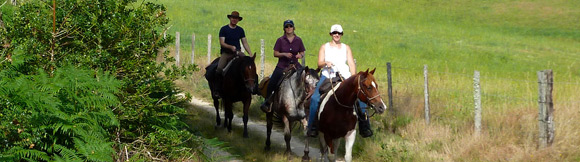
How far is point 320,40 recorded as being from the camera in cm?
4159

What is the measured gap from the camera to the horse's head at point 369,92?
8352mm

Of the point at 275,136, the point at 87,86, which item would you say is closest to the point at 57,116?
the point at 87,86

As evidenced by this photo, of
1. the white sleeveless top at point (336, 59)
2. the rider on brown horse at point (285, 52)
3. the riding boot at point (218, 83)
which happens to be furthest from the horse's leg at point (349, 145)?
the riding boot at point (218, 83)

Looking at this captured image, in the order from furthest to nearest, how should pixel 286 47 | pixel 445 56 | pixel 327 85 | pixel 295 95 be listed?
pixel 445 56 → pixel 286 47 → pixel 295 95 → pixel 327 85

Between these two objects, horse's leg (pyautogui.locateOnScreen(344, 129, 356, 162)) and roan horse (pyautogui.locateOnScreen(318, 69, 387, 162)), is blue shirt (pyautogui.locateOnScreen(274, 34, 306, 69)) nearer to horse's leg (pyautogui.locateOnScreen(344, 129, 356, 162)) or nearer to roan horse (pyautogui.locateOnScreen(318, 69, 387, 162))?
roan horse (pyautogui.locateOnScreen(318, 69, 387, 162))

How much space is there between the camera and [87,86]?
6.93 m

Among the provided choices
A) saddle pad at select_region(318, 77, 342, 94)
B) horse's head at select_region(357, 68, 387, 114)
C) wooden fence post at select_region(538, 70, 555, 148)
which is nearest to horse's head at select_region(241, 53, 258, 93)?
saddle pad at select_region(318, 77, 342, 94)

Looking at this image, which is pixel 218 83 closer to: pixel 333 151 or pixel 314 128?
pixel 314 128

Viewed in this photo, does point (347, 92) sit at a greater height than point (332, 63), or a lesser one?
lesser

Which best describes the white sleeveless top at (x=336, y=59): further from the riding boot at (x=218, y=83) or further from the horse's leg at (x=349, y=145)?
the riding boot at (x=218, y=83)

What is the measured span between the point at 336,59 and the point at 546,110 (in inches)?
127

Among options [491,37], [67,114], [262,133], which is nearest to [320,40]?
[491,37]

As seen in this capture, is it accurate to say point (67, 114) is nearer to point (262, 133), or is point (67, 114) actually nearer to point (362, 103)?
point (362, 103)

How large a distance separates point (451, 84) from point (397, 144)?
641 centimetres
